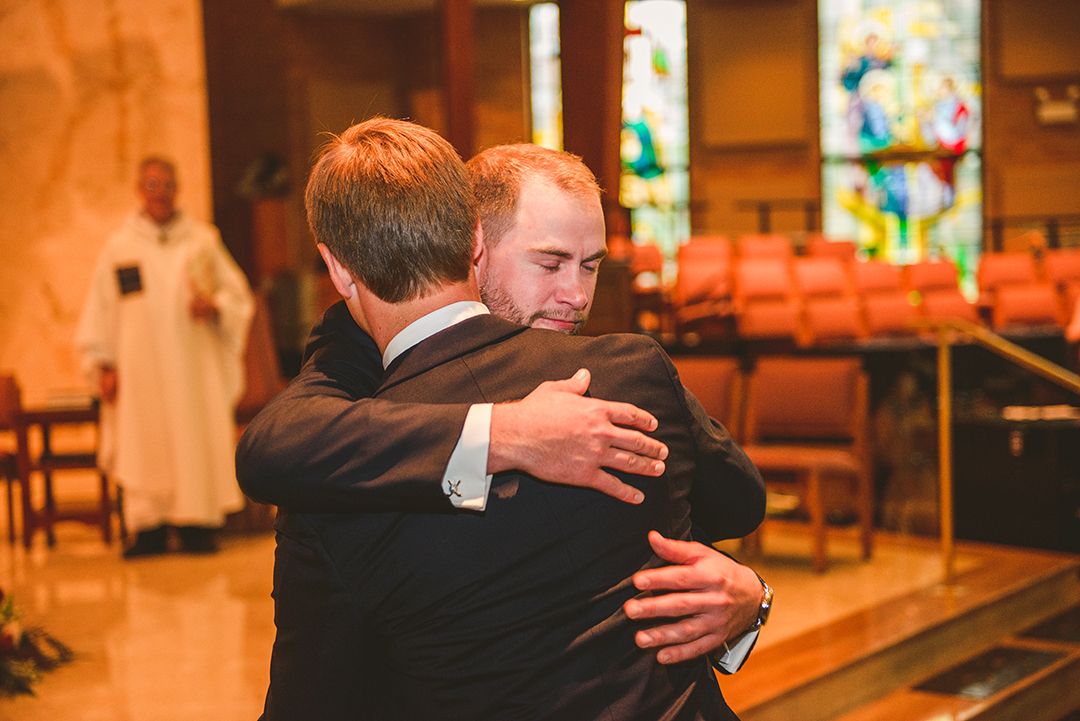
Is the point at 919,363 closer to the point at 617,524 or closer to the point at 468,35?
the point at 468,35

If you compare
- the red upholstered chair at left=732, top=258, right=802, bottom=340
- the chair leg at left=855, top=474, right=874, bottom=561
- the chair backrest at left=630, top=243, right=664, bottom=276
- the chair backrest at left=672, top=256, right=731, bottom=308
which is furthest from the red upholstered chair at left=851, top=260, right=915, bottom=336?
the chair leg at left=855, top=474, right=874, bottom=561

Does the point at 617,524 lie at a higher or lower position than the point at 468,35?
lower

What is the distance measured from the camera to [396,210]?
1.04m

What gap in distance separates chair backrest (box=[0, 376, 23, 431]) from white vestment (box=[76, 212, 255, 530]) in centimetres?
47

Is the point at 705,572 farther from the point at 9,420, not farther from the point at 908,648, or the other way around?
the point at 9,420

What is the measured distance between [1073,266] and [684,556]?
1046 centimetres

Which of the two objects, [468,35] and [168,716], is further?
[468,35]

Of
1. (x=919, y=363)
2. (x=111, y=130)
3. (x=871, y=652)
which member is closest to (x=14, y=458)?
(x=111, y=130)

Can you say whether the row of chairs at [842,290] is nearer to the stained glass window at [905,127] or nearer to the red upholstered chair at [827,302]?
the red upholstered chair at [827,302]

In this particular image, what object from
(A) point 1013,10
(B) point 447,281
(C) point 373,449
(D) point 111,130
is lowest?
(C) point 373,449

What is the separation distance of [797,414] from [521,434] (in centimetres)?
455

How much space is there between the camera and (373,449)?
3.38 ft

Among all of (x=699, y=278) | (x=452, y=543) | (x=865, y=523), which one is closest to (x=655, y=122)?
(x=699, y=278)

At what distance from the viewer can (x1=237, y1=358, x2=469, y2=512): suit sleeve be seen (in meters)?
1.00
